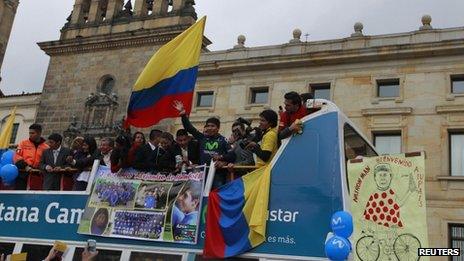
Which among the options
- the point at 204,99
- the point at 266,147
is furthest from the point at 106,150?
the point at 204,99

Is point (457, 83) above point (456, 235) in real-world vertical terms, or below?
above

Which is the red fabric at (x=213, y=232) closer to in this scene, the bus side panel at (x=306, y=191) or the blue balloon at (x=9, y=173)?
the bus side panel at (x=306, y=191)

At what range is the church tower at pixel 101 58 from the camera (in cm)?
2739

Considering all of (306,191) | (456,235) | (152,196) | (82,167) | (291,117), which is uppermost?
(456,235)

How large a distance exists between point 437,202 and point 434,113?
3661 mm

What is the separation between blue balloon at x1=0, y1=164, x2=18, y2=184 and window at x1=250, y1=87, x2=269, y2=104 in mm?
17904

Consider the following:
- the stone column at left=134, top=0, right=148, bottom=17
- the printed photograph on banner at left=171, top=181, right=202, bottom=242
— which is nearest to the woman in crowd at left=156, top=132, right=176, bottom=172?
the printed photograph on banner at left=171, top=181, right=202, bottom=242

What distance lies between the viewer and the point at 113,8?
30531 millimetres

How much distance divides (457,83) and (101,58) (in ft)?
61.3

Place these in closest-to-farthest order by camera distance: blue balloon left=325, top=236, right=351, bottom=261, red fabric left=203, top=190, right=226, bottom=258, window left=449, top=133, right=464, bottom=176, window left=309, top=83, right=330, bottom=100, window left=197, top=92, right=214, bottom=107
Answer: blue balloon left=325, top=236, right=351, bottom=261 < red fabric left=203, top=190, right=226, bottom=258 < window left=449, top=133, right=464, bottom=176 < window left=309, top=83, right=330, bottom=100 < window left=197, top=92, right=214, bottom=107

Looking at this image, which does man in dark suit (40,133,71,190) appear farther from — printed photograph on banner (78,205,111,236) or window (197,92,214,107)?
window (197,92,214,107)

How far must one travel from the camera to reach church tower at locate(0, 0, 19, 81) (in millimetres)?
39125

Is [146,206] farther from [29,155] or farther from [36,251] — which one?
[29,155]

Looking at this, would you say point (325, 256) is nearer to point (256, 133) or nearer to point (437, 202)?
point (256, 133)
